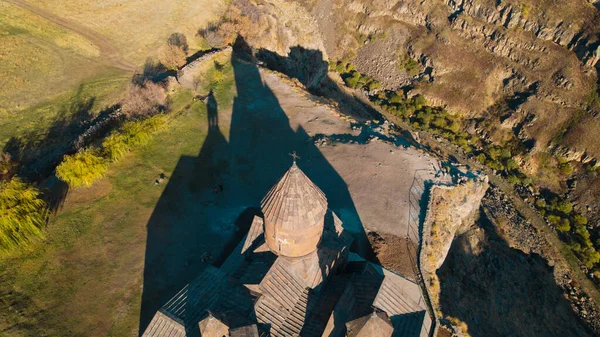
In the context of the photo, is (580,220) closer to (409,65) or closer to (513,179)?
(513,179)

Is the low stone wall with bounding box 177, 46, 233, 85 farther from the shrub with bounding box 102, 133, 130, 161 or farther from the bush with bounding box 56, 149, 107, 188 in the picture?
the bush with bounding box 56, 149, 107, 188

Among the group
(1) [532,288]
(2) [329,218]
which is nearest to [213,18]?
(2) [329,218]

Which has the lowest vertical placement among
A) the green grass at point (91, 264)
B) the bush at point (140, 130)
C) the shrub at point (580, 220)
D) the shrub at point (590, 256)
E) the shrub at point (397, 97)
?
the green grass at point (91, 264)

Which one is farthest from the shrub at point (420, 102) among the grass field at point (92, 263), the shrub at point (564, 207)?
the grass field at point (92, 263)

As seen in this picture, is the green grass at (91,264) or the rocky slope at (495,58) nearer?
the green grass at (91,264)

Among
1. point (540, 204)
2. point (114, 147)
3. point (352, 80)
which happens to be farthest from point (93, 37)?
point (540, 204)

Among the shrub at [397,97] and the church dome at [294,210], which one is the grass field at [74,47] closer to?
the shrub at [397,97]
